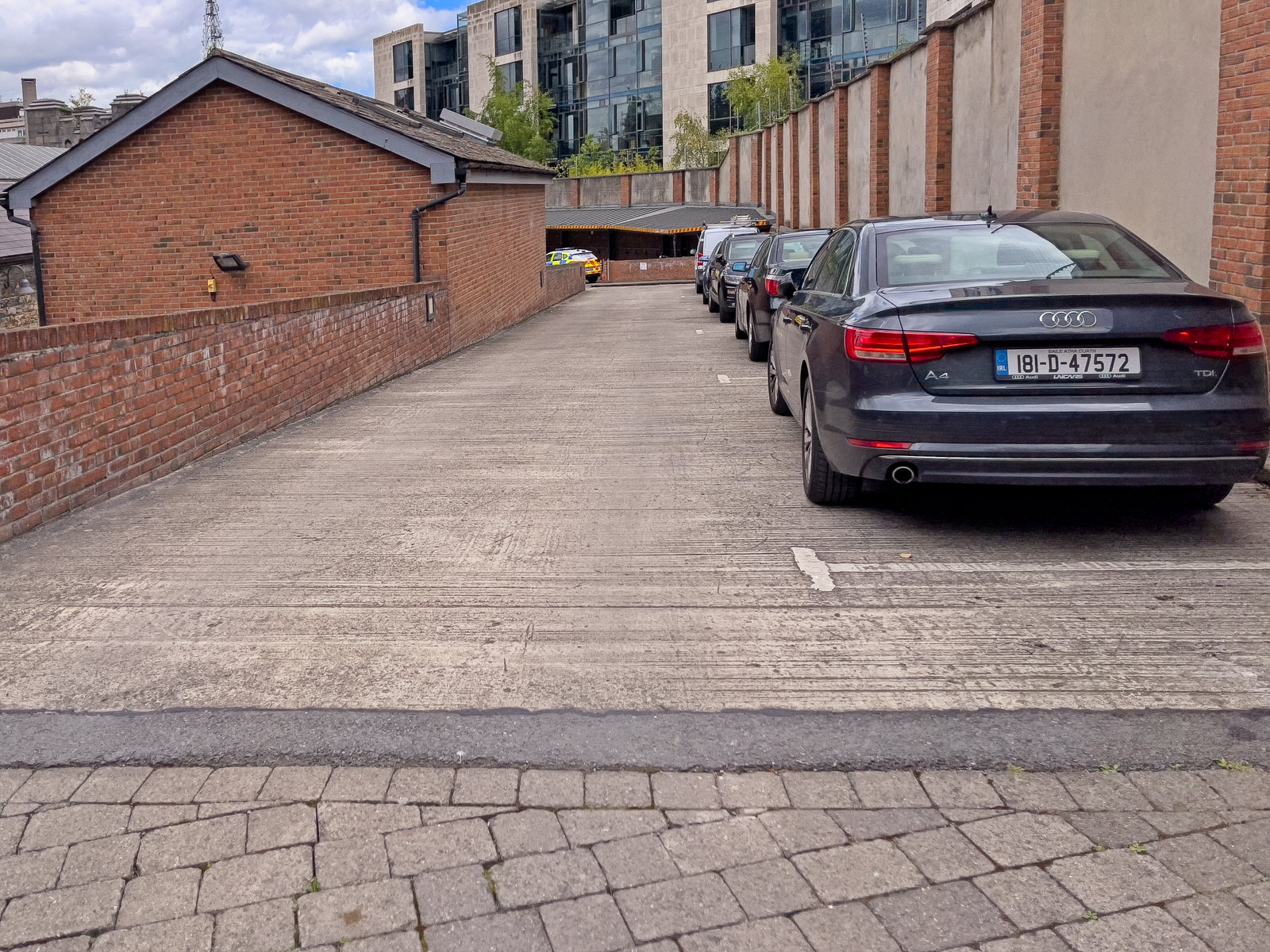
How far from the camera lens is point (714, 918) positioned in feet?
9.57

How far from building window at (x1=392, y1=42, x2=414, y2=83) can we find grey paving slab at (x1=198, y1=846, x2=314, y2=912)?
98538 mm

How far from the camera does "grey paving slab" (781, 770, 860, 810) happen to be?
11.4 feet

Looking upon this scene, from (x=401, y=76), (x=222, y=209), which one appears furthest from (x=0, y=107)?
(x=222, y=209)

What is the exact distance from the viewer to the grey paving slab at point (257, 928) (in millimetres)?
2844

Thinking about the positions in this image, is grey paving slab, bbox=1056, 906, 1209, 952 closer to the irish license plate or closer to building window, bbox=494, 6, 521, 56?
the irish license plate

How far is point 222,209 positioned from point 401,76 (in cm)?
8311

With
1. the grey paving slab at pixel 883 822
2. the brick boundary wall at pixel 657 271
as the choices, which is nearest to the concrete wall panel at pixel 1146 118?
the grey paving slab at pixel 883 822

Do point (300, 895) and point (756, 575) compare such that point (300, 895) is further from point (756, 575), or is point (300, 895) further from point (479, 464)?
point (479, 464)

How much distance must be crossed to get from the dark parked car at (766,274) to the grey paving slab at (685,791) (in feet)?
36.4

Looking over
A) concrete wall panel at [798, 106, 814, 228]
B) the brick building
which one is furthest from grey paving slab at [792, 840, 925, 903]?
concrete wall panel at [798, 106, 814, 228]

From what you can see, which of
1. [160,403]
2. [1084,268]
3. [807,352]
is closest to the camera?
[1084,268]

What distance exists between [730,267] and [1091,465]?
16.9 metres

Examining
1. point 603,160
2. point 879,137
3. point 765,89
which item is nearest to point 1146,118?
point 879,137

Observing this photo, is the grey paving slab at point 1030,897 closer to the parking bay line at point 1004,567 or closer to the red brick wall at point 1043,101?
the parking bay line at point 1004,567
